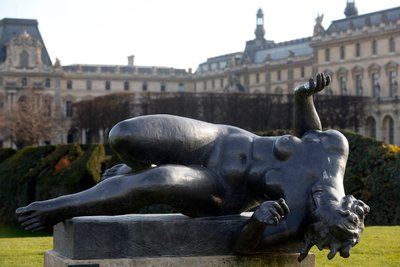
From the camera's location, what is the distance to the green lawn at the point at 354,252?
657 cm

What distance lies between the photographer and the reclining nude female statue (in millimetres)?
3625

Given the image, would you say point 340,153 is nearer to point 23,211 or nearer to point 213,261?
point 213,261

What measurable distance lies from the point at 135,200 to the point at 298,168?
0.81m

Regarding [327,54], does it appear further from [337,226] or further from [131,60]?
[337,226]

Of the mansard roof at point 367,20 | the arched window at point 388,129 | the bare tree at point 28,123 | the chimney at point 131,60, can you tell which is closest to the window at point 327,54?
the mansard roof at point 367,20

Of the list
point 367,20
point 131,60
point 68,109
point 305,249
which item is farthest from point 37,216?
point 131,60

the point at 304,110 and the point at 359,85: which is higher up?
the point at 359,85

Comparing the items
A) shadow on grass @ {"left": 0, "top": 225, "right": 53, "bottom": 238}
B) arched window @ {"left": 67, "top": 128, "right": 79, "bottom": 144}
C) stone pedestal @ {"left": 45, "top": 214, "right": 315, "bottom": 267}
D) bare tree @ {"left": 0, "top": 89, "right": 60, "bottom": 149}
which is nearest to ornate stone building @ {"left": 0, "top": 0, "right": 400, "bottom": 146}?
arched window @ {"left": 67, "top": 128, "right": 79, "bottom": 144}

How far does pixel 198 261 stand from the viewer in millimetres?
3840

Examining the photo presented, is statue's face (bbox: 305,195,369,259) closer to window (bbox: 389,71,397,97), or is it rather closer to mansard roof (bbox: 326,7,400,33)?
window (bbox: 389,71,397,97)

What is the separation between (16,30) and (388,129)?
139ft

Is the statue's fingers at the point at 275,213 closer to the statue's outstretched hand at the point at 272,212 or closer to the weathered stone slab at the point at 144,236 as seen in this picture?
the statue's outstretched hand at the point at 272,212

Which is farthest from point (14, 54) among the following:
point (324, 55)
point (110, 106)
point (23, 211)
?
point (23, 211)

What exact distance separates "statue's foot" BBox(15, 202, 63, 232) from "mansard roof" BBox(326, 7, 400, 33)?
58.4 meters
